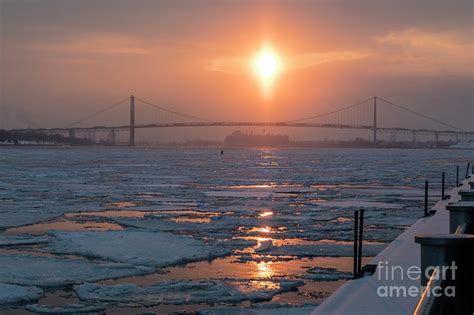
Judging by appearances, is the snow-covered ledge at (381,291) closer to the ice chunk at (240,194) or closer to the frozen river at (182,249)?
the frozen river at (182,249)

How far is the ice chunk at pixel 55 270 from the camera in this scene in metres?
6.50

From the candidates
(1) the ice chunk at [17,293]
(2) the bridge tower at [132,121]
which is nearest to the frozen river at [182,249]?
(1) the ice chunk at [17,293]

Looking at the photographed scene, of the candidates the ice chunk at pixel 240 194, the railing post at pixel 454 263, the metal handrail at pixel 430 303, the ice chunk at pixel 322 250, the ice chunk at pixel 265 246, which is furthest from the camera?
the ice chunk at pixel 240 194

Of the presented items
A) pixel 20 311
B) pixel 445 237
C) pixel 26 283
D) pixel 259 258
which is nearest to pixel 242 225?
pixel 259 258

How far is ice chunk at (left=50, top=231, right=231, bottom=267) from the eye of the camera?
773cm

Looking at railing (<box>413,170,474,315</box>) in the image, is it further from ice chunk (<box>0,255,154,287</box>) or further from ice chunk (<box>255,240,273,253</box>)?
ice chunk (<box>255,240,273,253</box>)

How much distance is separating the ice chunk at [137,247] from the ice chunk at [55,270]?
1.29 feet

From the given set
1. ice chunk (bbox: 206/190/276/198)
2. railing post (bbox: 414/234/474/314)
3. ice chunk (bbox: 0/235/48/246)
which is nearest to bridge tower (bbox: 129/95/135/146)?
ice chunk (bbox: 206/190/276/198)

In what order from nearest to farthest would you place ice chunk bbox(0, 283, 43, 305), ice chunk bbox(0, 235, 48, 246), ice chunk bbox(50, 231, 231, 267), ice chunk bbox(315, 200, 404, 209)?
ice chunk bbox(0, 283, 43, 305), ice chunk bbox(50, 231, 231, 267), ice chunk bbox(0, 235, 48, 246), ice chunk bbox(315, 200, 404, 209)

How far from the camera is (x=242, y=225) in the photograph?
10.9 meters

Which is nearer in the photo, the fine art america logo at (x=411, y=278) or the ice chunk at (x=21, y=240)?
the fine art america logo at (x=411, y=278)

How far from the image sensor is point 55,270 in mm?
6957

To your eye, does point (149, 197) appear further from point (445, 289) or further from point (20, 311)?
point (445, 289)

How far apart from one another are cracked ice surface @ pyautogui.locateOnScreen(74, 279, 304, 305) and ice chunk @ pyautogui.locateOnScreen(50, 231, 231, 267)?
1.18 metres
